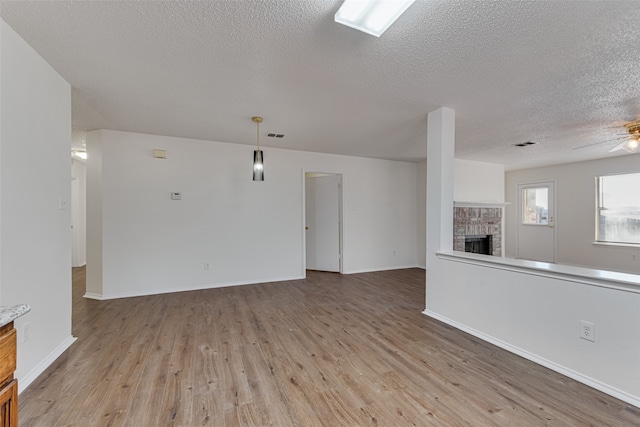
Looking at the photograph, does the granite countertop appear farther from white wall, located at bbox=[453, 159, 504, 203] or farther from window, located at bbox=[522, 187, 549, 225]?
window, located at bbox=[522, 187, 549, 225]

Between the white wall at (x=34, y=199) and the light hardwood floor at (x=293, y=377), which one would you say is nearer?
the light hardwood floor at (x=293, y=377)

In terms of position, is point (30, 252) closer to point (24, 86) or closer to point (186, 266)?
point (24, 86)

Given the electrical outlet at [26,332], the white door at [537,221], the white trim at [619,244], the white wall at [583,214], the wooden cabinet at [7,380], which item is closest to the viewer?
the wooden cabinet at [7,380]

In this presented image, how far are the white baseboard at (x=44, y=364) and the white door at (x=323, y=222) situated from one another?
12.5 ft

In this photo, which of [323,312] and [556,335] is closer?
[556,335]

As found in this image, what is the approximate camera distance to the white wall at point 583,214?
5.24 metres

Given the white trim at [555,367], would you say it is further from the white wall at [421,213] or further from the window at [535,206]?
the window at [535,206]

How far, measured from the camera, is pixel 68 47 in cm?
190

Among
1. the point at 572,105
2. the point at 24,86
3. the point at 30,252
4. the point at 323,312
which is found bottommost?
the point at 323,312

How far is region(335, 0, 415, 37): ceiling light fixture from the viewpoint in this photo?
1.41m

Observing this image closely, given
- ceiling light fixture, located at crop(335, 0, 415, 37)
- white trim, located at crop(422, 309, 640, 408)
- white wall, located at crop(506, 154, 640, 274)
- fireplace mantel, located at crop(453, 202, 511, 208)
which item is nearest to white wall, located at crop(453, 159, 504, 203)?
fireplace mantel, located at crop(453, 202, 511, 208)

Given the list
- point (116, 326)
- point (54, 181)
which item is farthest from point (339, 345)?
point (54, 181)

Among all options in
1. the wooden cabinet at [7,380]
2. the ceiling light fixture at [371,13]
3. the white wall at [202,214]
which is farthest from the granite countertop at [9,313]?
the white wall at [202,214]

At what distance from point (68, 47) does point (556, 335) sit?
417 cm
